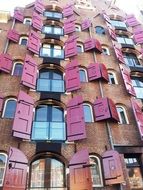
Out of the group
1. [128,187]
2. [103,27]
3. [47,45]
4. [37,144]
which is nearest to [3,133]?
[37,144]

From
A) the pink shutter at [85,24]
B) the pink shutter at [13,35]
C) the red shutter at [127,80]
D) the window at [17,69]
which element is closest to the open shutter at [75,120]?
the red shutter at [127,80]

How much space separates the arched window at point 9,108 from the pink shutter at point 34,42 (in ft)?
15.0

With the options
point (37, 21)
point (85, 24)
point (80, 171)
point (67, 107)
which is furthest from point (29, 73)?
point (85, 24)

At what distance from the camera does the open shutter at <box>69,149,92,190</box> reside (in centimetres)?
1027

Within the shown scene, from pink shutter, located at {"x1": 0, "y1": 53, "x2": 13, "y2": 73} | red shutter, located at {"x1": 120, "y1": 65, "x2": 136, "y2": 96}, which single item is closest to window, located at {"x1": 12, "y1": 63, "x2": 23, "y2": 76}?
pink shutter, located at {"x1": 0, "y1": 53, "x2": 13, "y2": 73}

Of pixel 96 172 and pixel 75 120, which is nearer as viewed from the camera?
pixel 96 172

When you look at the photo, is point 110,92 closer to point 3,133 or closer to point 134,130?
point 134,130

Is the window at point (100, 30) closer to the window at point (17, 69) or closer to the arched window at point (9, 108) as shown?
the window at point (17, 69)

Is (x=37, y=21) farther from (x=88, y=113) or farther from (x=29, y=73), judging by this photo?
(x=88, y=113)

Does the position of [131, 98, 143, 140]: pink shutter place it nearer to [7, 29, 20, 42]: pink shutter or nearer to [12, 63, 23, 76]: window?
[12, 63, 23, 76]: window

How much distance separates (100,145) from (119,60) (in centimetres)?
768

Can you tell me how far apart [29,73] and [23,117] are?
3488 mm

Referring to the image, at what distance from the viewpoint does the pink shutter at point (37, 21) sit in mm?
19527

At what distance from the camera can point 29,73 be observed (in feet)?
48.5
